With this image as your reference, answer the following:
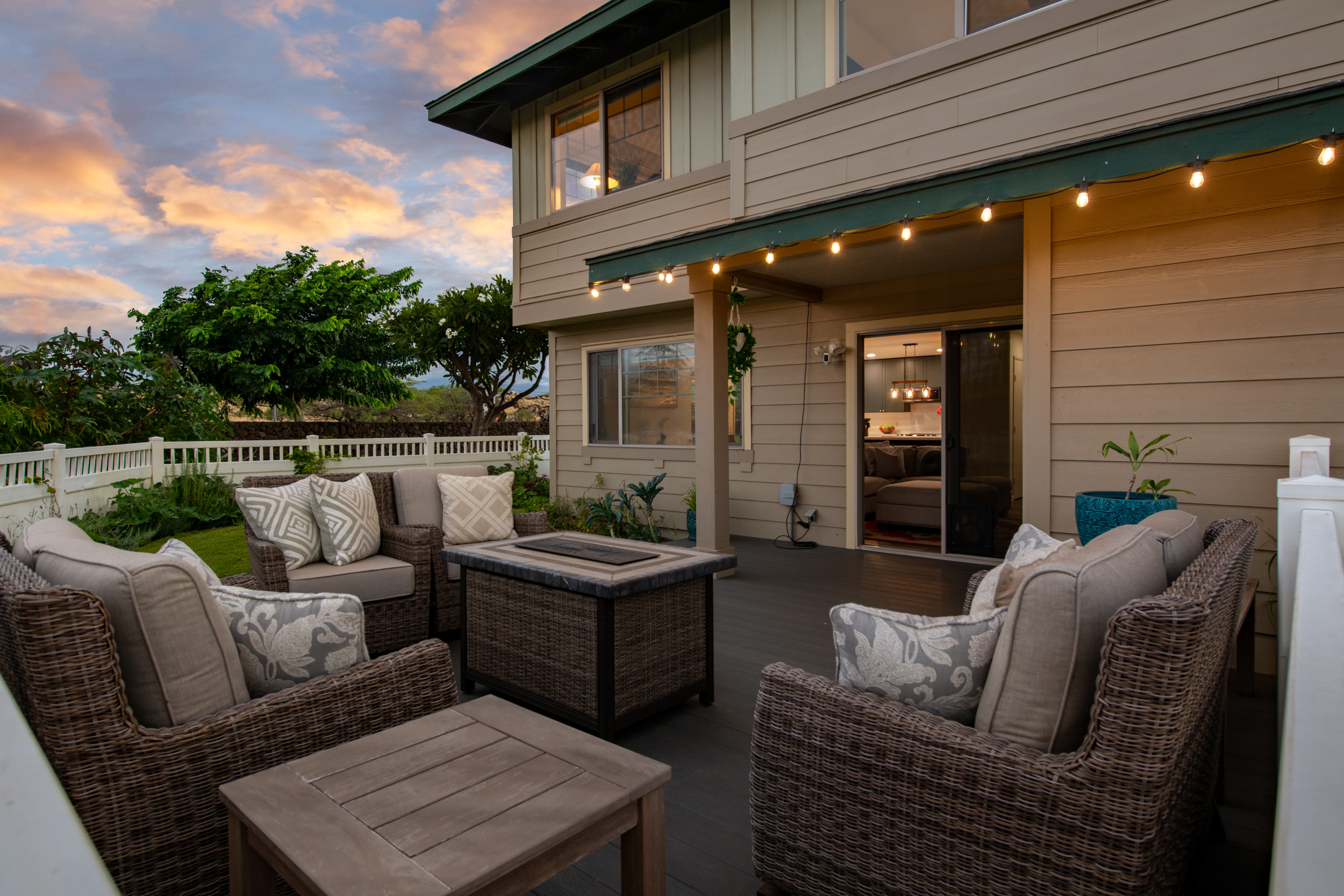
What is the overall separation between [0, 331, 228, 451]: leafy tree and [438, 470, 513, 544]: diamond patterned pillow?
457cm

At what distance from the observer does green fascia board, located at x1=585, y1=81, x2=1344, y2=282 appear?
2.75 m

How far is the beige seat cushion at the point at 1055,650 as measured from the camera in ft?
4.09

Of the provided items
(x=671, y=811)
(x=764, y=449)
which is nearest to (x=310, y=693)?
(x=671, y=811)

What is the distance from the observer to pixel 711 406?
17.1 feet

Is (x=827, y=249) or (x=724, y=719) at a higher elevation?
(x=827, y=249)

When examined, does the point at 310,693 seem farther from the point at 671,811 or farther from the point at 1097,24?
the point at 1097,24

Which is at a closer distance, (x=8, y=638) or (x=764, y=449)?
(x=8, y=638)

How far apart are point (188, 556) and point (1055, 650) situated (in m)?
2.10

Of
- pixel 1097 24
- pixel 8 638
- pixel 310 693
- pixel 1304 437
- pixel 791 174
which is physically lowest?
pixel 310 693

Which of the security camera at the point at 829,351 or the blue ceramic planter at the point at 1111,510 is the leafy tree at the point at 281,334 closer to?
the security camera at the point at 829,351

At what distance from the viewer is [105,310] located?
60.1 feet

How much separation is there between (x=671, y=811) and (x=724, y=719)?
2.23ft

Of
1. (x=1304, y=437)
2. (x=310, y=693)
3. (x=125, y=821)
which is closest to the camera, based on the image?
(x=125, y=821)

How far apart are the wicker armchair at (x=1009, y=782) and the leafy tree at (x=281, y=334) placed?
19374 millimetres
